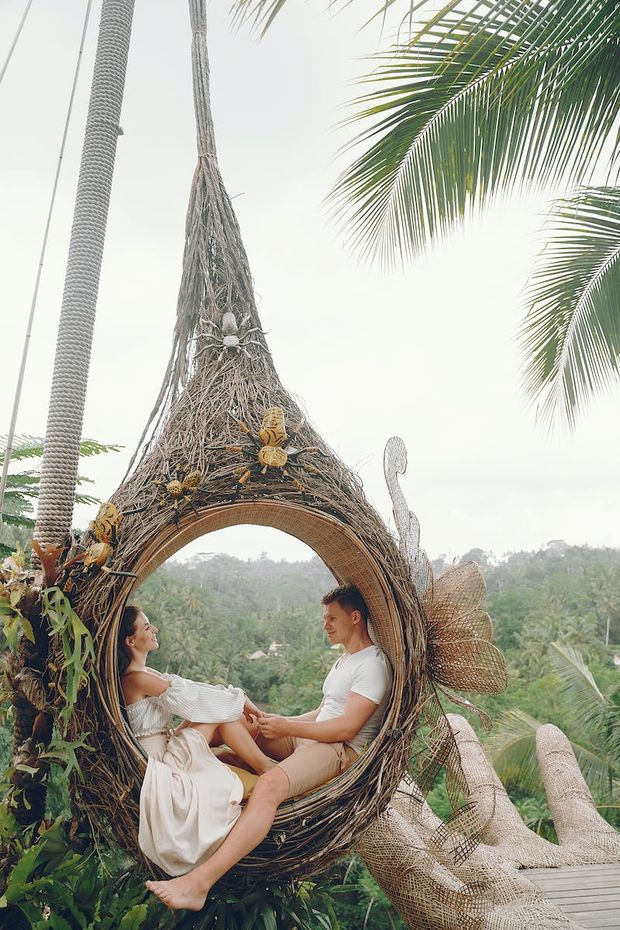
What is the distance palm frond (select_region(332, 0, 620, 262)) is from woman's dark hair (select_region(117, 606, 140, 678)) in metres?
2.23

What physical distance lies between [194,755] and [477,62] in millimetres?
3110

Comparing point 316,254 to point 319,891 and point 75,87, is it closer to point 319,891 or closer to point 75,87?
point 75,87

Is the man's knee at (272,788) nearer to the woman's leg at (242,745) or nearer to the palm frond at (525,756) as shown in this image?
the woman's leg at (242,745)

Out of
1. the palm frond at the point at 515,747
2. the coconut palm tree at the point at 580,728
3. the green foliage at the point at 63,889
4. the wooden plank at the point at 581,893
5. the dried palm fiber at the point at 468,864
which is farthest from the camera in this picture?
the palm frond at the point at 515,747

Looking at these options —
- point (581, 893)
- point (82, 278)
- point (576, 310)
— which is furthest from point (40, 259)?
point (581, 893)

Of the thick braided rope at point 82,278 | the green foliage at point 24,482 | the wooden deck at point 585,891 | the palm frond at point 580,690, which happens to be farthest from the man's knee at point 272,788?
the palm frond at point 580,690

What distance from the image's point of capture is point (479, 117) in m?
3.25

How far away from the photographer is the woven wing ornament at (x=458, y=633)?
2596mm

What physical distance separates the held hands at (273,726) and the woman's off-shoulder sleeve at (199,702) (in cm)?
19

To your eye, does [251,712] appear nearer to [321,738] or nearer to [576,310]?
[321,738]

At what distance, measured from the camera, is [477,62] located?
3188 millimetres

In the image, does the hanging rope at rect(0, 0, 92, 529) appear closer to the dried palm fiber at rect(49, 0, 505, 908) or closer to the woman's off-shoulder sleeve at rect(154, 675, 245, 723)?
the dried palm fiber at rect(49, 0, 505, 908)

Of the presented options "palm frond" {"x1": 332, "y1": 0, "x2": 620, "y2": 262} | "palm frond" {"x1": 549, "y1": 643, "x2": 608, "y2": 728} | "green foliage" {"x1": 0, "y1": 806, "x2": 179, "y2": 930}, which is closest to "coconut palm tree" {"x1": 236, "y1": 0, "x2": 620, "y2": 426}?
"palm frond" {"x1": 332, "y1": 0, "x2": 620, "y2": 262}

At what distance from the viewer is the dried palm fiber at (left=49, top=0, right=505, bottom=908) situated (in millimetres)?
2186
